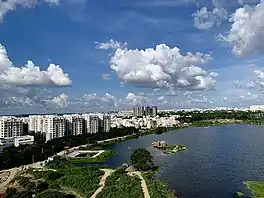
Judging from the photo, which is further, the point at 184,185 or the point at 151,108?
the point at 151,108

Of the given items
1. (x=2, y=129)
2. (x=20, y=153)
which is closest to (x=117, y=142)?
(x=2, y=129)

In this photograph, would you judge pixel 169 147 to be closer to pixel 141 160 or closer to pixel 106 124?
pixel 141 160

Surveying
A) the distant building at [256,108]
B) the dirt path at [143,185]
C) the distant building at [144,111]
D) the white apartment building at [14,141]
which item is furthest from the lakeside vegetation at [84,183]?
the distant building at [256,108]

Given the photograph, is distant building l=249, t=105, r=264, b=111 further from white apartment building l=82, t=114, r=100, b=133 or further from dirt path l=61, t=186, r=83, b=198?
dirt path l=61, t=186, r=83, b=198

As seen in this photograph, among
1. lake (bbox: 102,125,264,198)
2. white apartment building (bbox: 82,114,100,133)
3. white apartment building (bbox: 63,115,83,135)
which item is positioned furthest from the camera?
white apartment building (bbox: 82,114,100,133)

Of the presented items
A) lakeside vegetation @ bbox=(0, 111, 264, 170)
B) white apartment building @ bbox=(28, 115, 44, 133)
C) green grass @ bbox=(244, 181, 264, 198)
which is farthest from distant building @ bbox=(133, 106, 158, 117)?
green grass @ bbox=(244, 181, 264, 198)

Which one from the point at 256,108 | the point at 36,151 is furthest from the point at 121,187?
the point at 256,108

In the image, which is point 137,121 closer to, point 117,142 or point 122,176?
point 117,142
